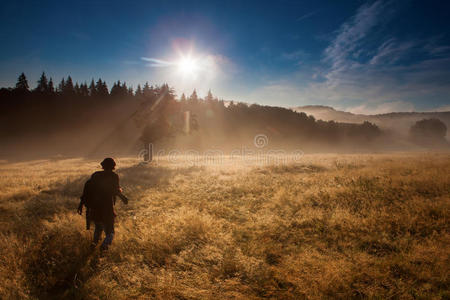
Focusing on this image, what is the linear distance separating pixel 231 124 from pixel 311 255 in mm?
60613

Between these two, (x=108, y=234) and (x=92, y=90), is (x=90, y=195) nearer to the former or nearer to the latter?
(x=108, y=234)

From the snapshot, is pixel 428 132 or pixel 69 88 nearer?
pixel 69 88

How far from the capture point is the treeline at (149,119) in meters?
23.9

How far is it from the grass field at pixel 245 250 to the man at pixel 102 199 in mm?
479

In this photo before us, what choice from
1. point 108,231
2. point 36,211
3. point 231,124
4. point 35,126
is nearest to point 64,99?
point 35,126

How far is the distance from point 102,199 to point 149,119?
1924cm

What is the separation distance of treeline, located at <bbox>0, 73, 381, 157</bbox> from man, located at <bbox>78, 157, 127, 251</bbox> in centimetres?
1863

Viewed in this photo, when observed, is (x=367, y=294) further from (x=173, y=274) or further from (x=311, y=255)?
(x=173, y=274)

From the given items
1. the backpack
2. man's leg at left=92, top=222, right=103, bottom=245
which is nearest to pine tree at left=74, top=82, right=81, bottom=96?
the backpack

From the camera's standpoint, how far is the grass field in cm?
372

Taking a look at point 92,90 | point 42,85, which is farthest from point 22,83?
point 92,90

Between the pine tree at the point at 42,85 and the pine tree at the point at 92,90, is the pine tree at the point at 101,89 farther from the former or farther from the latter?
the pine tree at the point at 42,85

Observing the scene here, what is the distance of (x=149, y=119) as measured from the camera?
22703mm

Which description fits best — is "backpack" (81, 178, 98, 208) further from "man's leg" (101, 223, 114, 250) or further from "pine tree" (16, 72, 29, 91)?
"pine tree" (16, 72, 29, 91)
